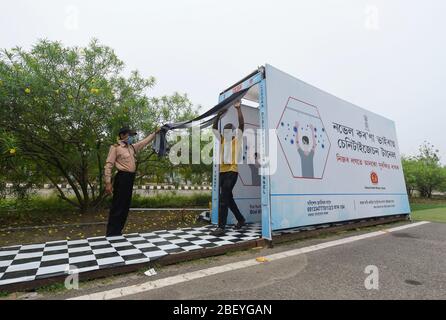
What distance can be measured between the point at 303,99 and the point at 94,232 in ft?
15.5

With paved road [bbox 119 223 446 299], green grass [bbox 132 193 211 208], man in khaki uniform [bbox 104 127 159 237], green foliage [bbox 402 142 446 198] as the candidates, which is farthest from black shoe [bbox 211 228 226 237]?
green foliage [bbox 402 142 446 198]

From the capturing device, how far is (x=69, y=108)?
4.74 m

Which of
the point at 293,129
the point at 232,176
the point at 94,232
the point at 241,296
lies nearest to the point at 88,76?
the point at 94,232

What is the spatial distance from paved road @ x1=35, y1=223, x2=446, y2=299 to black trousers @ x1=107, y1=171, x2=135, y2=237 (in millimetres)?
1782

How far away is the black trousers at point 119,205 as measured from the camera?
4.08 meters

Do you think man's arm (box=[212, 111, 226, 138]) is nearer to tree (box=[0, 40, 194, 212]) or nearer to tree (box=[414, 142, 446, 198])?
tree (box=[0, 40, 194, 212])

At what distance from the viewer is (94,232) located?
4.50m

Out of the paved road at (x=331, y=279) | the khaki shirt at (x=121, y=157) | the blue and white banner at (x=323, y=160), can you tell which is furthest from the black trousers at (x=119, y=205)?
the blue and white banner at (x=323, y=160)

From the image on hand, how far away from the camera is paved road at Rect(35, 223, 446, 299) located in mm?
2070

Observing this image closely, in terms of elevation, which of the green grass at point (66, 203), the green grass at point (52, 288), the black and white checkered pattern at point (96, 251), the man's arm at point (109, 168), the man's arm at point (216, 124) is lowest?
the green grass at point (52, 288)

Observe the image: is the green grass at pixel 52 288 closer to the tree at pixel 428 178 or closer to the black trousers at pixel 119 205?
the black trousers at pixel 119 205

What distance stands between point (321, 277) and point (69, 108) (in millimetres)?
5153

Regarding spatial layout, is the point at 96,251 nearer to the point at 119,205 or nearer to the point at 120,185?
the point at 119,205

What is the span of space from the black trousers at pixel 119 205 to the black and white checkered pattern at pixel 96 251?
0.19 metres
